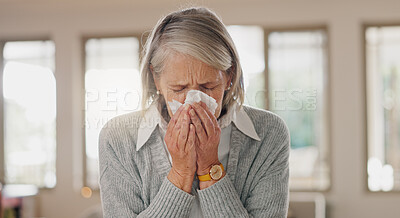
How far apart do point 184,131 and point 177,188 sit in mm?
137

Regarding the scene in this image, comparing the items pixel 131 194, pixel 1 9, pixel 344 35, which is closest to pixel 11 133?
pixel 1 9

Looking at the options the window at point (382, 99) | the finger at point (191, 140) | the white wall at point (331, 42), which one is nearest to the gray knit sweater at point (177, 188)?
the finger at point (191, 140)

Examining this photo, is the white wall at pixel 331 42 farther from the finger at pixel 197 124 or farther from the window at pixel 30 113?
the finger at pixel 197 124

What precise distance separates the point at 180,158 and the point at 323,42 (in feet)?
17.6

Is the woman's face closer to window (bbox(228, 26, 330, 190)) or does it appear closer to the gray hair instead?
the gray hair

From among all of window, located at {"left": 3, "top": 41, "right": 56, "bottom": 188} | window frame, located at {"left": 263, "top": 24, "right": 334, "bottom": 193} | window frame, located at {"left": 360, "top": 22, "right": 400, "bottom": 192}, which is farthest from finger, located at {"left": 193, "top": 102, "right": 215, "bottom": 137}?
window, located at {"left": 3, "top": 41, "right": 56, "bottom": 188}

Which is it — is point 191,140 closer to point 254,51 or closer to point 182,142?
point 182,142

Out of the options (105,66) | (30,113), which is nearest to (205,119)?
(105,66)

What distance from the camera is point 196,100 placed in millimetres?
1105

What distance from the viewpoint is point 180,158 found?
1112 mm

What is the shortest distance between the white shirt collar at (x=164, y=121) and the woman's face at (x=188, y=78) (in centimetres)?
9

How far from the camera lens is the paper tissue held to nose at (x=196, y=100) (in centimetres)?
111

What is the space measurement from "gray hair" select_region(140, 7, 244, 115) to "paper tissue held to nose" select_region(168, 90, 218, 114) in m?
0.06

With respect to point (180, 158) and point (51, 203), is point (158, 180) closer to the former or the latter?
point (180, 158)
